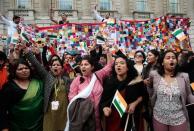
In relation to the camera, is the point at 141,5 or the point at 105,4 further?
the point at 141,5

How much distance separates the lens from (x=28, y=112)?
19.5 feet

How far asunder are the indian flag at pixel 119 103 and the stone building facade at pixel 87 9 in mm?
18957

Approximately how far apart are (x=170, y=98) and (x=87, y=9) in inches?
902

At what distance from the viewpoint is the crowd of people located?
19.2 ft

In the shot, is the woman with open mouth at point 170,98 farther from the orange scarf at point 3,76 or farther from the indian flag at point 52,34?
the indian flag at point 52,34

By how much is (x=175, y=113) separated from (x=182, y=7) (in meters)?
26.7

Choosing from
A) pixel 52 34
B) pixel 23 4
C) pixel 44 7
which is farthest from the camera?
pixel 44 7

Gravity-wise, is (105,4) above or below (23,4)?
above

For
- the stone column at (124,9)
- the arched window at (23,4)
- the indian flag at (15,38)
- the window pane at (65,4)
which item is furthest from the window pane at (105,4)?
the indian flag at (15,38)

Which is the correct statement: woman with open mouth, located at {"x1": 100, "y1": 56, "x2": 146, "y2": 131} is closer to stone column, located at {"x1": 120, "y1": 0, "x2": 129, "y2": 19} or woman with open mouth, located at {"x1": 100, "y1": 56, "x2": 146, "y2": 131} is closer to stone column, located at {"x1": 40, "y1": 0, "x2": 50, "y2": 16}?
stone column, located at {"x1": 40, "y1": 0, "x2": 50, "y2": 16}

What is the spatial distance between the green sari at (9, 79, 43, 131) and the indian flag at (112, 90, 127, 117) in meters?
1.13

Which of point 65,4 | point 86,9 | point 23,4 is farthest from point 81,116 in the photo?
point 65,4

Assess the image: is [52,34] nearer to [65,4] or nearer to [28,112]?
[28,112]

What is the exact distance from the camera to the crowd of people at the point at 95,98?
231 inches
